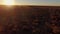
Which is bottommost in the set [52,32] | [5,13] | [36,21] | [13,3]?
[52,32]

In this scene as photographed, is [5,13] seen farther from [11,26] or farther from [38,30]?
[38,30]

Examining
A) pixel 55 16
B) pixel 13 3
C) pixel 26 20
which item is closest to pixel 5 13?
pixel 13 3

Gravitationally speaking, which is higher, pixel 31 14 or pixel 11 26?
pixel 31 14

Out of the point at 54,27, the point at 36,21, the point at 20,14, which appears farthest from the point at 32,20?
the point at 54,27

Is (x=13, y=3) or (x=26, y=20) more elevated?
(x=13, y=3)

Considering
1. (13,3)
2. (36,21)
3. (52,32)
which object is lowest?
(52,32)

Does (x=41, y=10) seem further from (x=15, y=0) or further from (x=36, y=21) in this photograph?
(x=15, y=0)

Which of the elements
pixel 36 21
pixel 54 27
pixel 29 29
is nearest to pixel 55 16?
pixel 54 27
